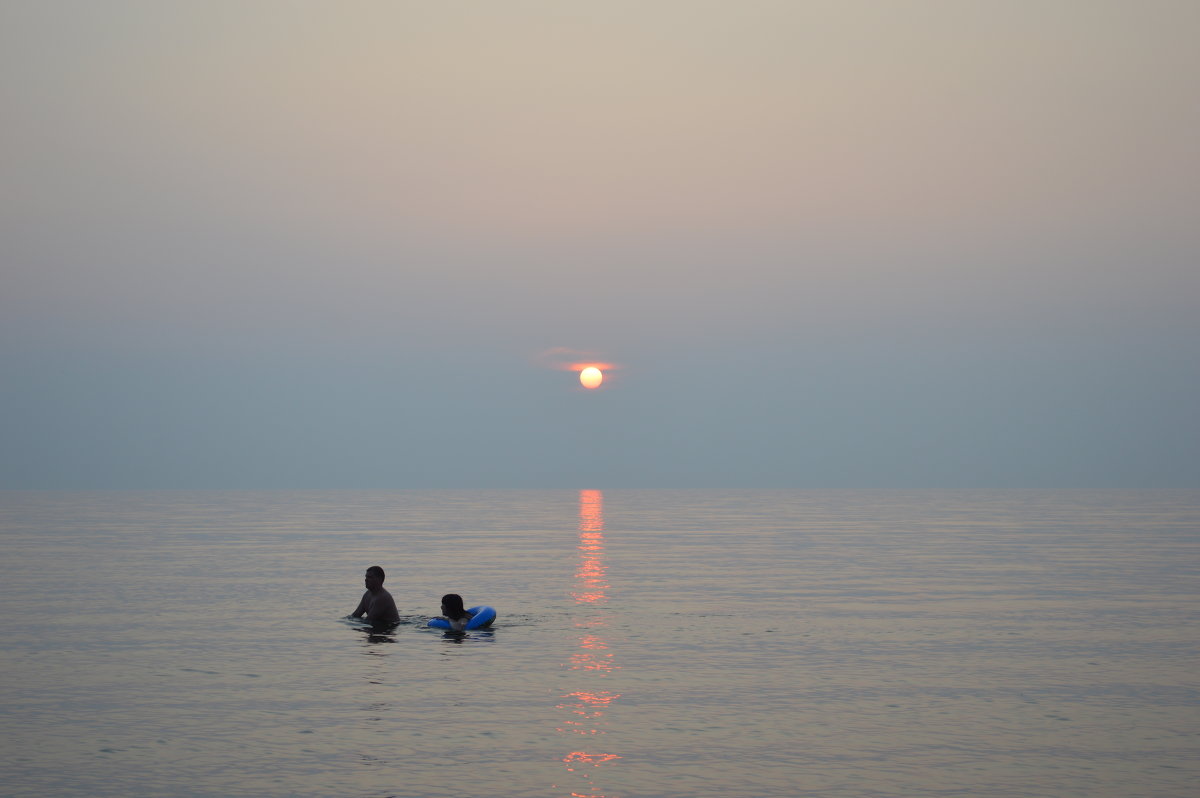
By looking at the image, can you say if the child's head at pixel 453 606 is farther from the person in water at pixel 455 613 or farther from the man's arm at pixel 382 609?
the man's arm at pixel 382 609

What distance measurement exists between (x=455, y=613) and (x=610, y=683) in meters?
7.59

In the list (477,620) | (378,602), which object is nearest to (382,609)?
(378,602)

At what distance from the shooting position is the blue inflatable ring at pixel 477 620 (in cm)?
2808

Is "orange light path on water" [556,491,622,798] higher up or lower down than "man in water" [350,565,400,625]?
lower down

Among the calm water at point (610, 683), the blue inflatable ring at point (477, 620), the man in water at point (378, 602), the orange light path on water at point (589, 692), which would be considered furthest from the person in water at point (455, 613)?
the orange light path on water at point (589, 692)

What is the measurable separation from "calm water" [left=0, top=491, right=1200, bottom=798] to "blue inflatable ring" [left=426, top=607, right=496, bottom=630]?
497 mm

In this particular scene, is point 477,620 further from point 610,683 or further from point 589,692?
point 589,692

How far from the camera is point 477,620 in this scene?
2812 cm

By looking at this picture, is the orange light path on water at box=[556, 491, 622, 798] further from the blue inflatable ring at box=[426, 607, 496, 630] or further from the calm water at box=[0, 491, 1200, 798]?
the blue inflatable ring at box=[426, 607, 496, 630]

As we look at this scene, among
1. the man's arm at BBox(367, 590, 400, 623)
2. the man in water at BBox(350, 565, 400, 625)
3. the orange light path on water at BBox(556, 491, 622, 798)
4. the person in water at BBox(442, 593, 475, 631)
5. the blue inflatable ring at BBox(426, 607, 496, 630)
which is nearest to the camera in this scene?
the orange light path on water at BBox(556, 491, 622, 798)

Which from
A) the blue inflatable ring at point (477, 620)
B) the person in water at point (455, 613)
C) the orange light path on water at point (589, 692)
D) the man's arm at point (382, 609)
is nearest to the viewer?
the orange light path on water at point (589, 692)

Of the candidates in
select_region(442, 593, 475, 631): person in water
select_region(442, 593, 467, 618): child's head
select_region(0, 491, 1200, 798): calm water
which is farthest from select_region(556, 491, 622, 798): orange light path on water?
select_region(442, 593, 467, 618): child's head

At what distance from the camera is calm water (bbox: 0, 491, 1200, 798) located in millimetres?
14914

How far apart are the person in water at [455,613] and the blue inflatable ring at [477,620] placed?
10 centimetres
